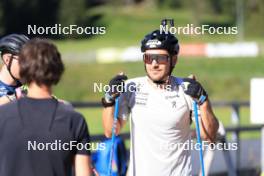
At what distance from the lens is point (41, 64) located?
16.0 feet

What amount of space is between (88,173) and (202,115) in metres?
1.87

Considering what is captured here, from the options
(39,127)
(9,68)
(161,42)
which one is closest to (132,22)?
(161,42)

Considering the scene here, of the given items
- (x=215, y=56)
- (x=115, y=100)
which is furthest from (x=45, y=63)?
(x=215, y=56)

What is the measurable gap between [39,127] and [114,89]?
154 centimetres

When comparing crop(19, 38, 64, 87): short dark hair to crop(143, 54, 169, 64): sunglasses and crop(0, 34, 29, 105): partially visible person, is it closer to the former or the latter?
crop(0, 34, 29, 105): partially visible person

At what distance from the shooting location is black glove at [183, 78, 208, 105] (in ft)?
21.2

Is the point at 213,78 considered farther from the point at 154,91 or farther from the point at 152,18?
the point at 152,18

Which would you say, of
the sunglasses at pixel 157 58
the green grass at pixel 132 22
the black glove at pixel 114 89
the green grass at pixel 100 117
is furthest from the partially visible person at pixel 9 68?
the green grass at pixel 132 22

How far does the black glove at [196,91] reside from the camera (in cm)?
647

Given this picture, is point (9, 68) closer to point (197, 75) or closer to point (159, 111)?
point (159, 111)

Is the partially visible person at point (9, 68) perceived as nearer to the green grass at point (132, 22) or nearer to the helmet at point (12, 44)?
the helmet at point (12, 44)

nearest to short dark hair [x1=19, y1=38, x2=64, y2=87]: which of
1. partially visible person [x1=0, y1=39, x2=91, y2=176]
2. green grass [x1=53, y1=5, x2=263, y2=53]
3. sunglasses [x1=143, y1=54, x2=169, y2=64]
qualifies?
partially visible person [x1=0, y1=39, x2=91, y2=176]

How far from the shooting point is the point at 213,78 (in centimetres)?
4150

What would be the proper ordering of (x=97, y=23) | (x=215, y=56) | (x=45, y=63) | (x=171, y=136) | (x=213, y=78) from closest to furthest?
(x=45, y=63) → (x=171, y=136) → (x=213, y=78) → (x=215, y=56) → (x=97, y=23)
